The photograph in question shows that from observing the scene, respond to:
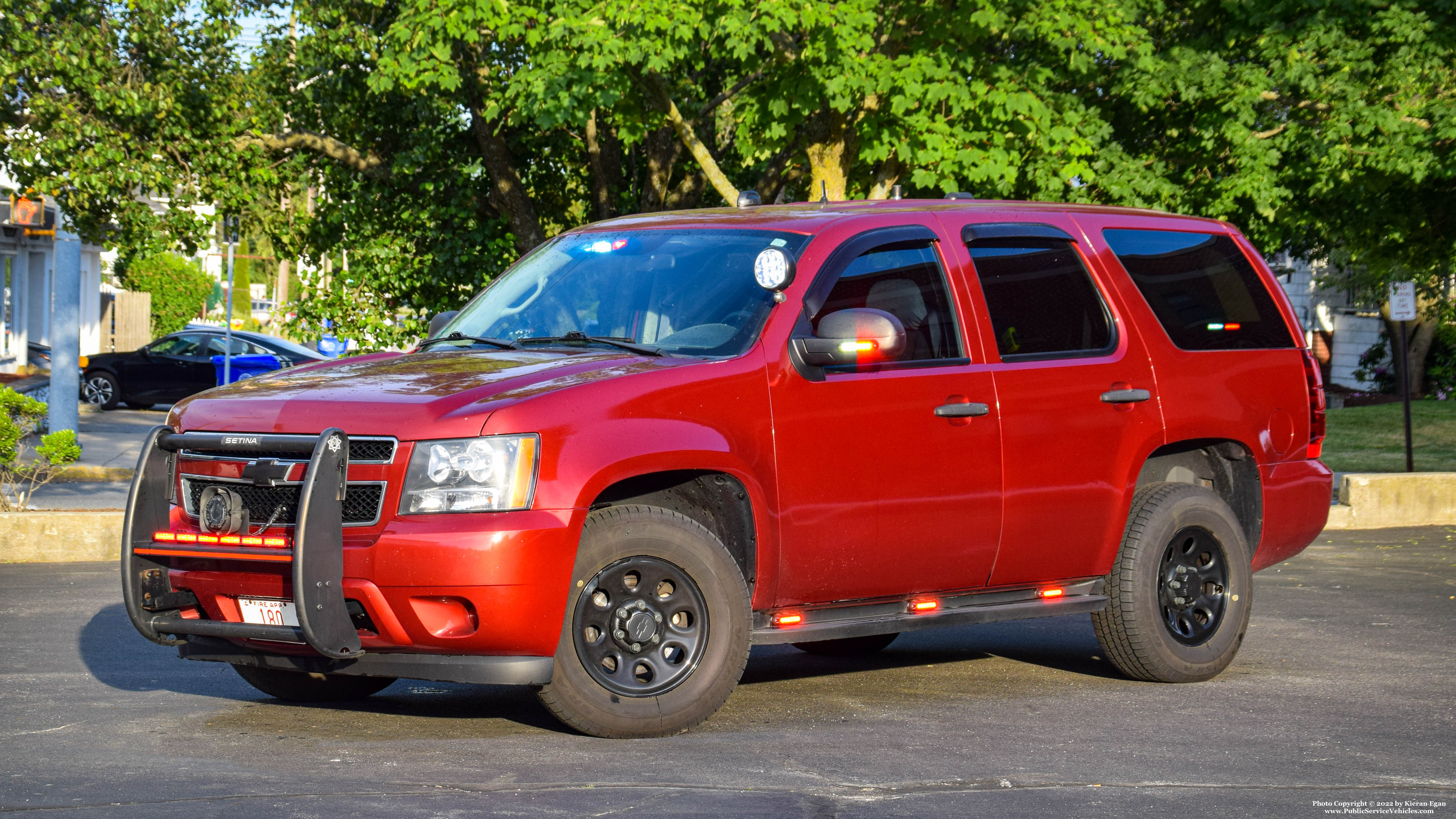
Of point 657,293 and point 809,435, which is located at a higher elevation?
point 657,293

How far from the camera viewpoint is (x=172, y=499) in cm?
623

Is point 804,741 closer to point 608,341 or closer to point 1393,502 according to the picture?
point 608,341

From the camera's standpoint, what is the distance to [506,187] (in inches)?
895

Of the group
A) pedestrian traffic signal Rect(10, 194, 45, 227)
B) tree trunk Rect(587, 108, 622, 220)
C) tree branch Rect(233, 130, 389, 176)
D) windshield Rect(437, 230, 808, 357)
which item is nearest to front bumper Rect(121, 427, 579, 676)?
windshield Rect(437, 230, 808, 357)

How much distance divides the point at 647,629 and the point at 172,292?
51.5 m

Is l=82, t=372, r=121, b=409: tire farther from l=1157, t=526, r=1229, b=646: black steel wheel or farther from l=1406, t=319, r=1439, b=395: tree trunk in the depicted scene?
l=1157, t=526, r=1229, b=646: black steel wheel

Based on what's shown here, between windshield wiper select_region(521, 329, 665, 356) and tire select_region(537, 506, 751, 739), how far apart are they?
0.65 meters

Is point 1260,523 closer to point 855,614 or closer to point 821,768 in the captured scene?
point 855,614

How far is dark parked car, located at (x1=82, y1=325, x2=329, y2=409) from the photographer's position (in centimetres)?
3108

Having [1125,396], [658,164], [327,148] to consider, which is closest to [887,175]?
[658,164]

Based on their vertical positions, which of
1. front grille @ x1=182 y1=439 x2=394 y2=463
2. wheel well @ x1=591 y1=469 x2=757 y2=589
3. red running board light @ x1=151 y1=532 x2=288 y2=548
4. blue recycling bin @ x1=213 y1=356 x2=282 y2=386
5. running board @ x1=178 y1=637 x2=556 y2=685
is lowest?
running board @ x1=178 y1=637 x2=556 y2=685

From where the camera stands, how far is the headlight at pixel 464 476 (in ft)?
18.5

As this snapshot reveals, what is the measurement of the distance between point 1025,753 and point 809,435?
4.51 ft

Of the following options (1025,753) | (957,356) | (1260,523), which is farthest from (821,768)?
(1260,523)
